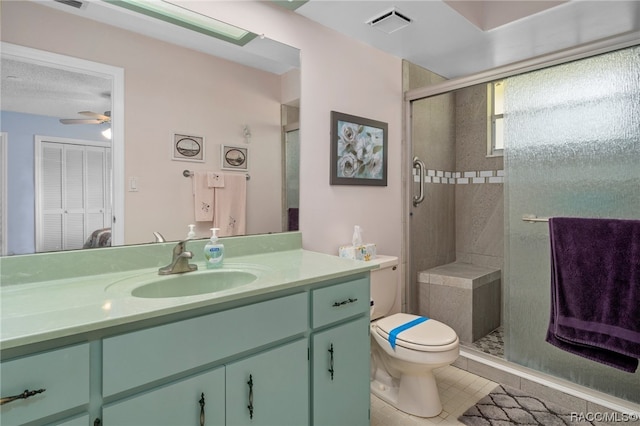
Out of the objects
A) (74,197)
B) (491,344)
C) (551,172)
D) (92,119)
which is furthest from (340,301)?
(491,344)

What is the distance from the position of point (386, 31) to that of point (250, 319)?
72.6 inches

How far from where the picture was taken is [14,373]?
72cm

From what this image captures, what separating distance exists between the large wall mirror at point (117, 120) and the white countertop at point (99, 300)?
0.62 feet

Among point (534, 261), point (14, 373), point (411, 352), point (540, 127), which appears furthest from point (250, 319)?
point (540, 127)

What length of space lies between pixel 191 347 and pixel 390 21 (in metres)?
1.91

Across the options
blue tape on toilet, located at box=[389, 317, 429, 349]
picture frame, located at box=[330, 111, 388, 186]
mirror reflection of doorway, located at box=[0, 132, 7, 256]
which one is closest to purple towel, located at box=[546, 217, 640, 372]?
blue tape on toilet, located at box=[389, 317, 429, 349]

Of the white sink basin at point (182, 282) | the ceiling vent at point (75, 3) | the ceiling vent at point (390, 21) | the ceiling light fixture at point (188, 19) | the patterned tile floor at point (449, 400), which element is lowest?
the patterned tile floor at point (449, 400)

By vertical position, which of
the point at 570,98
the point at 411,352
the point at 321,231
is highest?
the point at 570,98

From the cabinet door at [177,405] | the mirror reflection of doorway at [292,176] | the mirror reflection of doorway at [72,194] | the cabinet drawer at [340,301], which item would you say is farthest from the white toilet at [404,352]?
the mirror reflection of doorway at [72,194]

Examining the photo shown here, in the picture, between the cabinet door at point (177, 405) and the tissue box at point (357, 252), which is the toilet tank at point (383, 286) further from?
the cabinet door at point (177, 405)

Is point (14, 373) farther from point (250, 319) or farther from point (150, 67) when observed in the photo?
point (150, 67)

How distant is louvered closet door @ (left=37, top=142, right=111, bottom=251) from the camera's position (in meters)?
1.20

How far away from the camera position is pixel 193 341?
0.97 metres

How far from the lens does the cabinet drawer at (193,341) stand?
0.85m
